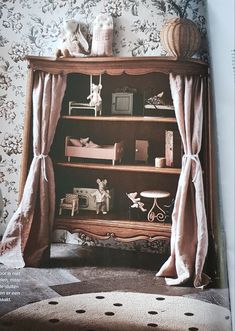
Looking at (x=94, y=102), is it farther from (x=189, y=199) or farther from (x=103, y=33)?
(x=189, y=199)

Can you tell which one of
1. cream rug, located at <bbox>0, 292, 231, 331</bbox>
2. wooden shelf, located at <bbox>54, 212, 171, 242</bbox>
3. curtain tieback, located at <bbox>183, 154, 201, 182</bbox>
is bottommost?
cream rug, located at <bbox>0, 292, 231, 331</bbox>

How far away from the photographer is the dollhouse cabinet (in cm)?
88

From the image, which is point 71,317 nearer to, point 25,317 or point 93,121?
point 25,317

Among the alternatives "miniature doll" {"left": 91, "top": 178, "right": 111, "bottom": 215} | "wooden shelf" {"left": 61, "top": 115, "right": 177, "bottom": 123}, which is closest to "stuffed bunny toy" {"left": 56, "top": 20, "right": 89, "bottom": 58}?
"wooden shelf" {"left": 61, "top": 115, "right": 177, "bottom": 123}

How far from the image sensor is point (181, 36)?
85 cm

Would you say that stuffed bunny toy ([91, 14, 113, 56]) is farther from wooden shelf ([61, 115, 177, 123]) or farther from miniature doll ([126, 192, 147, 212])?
miniature doll ([126, 192, 147, 212])

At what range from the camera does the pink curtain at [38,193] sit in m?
0.91

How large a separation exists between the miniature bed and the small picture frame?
0.06 m

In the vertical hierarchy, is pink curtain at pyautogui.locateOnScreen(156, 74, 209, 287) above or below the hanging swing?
below

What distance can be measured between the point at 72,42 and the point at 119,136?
20 centimetres

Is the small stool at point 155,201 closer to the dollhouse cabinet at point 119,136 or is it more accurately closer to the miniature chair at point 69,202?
the dollhouse cabinet at point 119,136

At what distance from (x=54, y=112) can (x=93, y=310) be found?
0.38 meters

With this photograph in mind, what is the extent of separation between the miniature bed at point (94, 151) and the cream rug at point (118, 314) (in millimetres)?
259

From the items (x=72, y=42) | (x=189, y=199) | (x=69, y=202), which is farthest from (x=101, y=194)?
(x=72, y=42)
